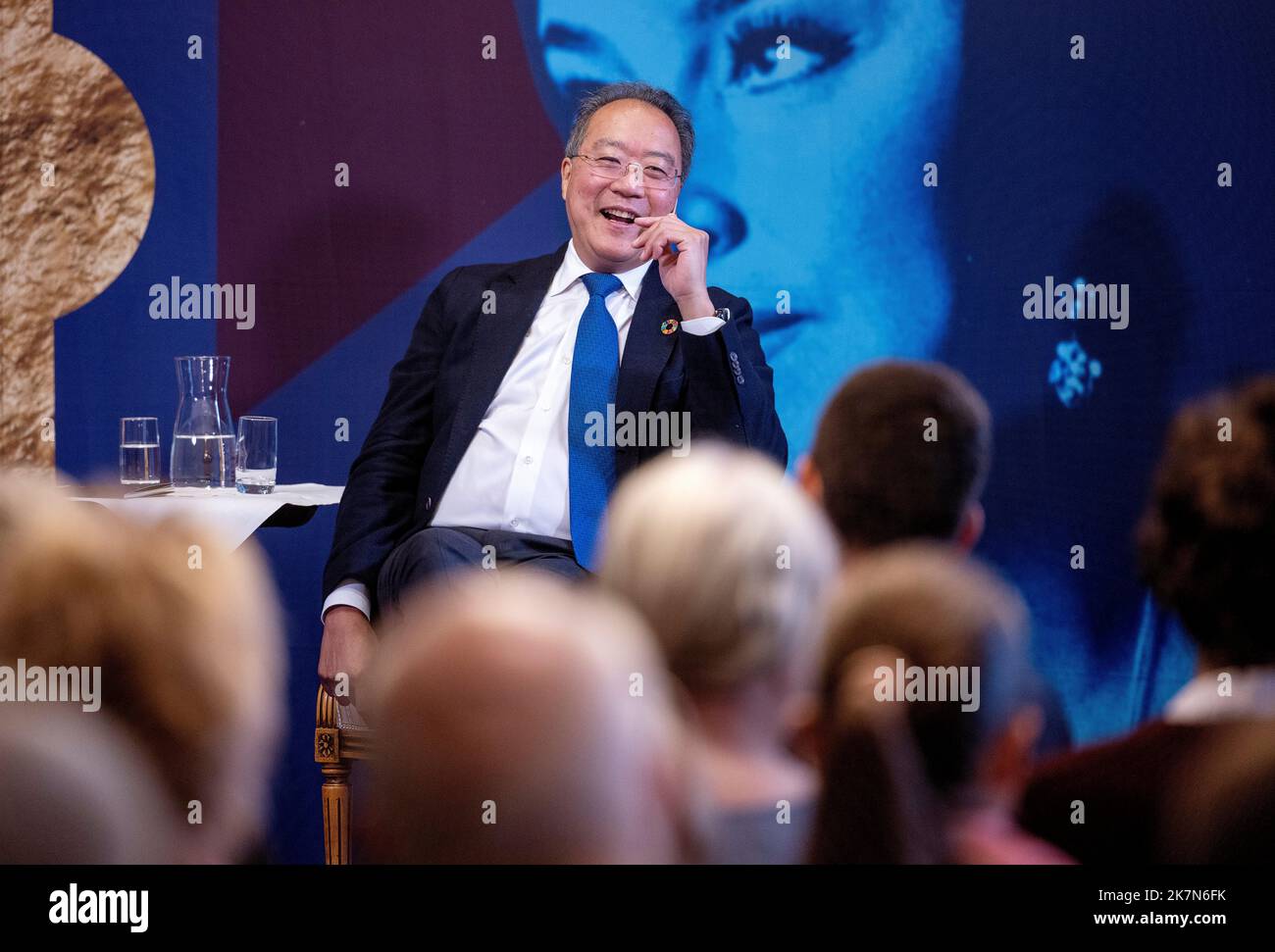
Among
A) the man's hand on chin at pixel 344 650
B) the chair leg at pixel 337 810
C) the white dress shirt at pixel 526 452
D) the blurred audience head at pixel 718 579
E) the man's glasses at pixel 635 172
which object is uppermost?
the man's glasses at pixel 635 172

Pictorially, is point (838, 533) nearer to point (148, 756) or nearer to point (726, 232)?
point (148, 756)

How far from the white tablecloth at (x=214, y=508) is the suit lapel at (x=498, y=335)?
1.31ft

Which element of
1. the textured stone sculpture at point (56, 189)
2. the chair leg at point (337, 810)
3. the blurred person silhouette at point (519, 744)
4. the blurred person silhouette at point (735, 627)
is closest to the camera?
the blurred person silhouette at point (519, 744)

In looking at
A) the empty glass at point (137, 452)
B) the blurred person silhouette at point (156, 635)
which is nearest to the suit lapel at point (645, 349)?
the empty glass at point (137, 452)

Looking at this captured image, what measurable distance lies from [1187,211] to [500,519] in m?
1.93

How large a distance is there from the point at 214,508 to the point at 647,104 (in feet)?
4.15

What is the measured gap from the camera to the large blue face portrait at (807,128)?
10.5ft

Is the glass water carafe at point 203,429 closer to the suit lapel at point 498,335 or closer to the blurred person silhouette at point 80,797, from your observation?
the suit lapel at point 498,335

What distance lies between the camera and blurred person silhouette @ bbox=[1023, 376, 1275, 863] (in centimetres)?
165

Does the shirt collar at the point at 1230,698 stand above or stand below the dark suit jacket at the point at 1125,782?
above

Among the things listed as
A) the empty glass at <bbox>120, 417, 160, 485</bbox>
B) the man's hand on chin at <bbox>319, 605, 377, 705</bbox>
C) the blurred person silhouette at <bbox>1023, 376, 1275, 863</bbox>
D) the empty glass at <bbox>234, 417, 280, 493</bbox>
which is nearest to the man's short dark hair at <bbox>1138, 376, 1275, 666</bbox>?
the blurred person silhouette at <bbox>1023, 376, 1275, 863</bbox>

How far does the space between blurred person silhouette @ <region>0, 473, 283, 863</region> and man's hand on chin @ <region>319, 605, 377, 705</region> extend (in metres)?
0.92

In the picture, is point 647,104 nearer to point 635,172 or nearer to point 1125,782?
point 635,172
